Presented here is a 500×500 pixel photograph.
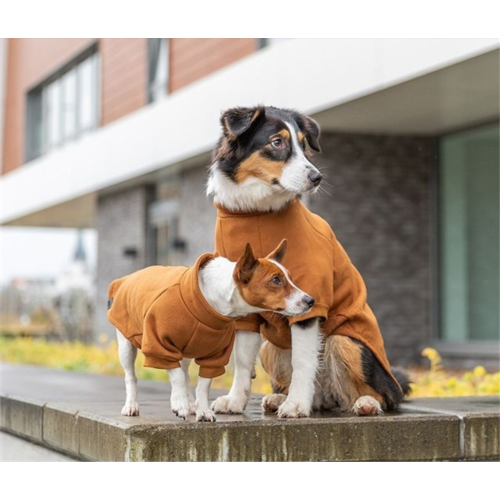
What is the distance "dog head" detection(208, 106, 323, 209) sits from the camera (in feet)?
14.2

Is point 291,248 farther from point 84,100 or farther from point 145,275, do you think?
point 84,100

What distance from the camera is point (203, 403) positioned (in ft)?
14.6

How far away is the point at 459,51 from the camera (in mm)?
9211

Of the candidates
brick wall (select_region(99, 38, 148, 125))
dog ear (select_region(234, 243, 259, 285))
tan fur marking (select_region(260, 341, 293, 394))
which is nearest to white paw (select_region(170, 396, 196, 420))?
dog ear (select_region(234, 243, 259, 285))

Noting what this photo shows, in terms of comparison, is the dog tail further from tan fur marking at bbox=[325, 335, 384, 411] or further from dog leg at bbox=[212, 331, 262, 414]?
dog leg at bbox=[212, 331, 262, 414]

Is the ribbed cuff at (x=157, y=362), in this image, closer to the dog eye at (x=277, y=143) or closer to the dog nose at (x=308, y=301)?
the dog nose at (x=308, y=301)

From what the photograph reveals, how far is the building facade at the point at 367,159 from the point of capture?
34.7ft

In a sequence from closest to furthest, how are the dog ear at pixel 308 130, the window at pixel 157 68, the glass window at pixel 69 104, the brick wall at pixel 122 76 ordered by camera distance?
the dog ear at pixel 308 130 < the window at pixel 157 68 < the brick wall at pixel 122 76 < the glass window at pixel 69 104

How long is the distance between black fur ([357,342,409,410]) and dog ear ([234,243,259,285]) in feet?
3.23

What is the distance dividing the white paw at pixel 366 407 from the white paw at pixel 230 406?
0.58m

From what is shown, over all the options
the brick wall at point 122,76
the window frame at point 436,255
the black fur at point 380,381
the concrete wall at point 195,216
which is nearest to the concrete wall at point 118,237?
the brick wall at point 122,76

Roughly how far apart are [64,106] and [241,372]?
723 inches

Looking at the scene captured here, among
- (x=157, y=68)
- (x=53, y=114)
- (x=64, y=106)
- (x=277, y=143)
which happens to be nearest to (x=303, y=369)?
(x=277, y=143)

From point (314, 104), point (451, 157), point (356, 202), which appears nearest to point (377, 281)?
point (356, 202)
